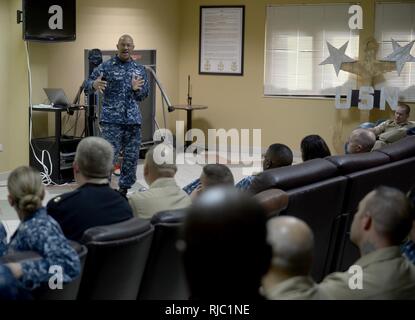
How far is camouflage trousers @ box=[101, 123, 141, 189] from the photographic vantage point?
253 inches

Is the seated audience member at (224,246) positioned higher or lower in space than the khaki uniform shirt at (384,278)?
higher

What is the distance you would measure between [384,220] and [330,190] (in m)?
1.59

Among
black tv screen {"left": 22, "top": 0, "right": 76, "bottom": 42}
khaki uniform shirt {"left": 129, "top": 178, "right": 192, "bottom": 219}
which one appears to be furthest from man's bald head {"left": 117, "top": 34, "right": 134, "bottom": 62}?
khaki uniform shirt {"left": 129, "top": 178, "right": 192, "bottom": 219}

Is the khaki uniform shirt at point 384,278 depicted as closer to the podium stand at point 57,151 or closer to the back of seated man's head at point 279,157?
the back of seated man's head at point 279,157

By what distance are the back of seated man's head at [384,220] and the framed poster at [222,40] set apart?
7.32 metres

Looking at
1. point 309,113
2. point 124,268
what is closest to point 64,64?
point 309,113

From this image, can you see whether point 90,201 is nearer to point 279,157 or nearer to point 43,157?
point 279,157

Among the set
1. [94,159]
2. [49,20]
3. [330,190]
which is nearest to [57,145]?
[49,20]

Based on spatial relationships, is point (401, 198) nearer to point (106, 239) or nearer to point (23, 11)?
point (106, 239)

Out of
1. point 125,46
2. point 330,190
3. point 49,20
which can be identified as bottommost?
point 330,190

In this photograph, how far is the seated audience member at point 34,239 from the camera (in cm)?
227

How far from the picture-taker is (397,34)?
8578mm

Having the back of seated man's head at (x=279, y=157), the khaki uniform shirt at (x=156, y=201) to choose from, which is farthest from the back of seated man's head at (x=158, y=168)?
the back of seated man's head at (x=279, y=157)

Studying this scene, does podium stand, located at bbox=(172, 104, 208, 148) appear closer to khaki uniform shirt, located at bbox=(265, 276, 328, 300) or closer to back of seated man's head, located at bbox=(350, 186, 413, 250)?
back of seated man's head, located at bbox=(350, 186, 413, 250)
